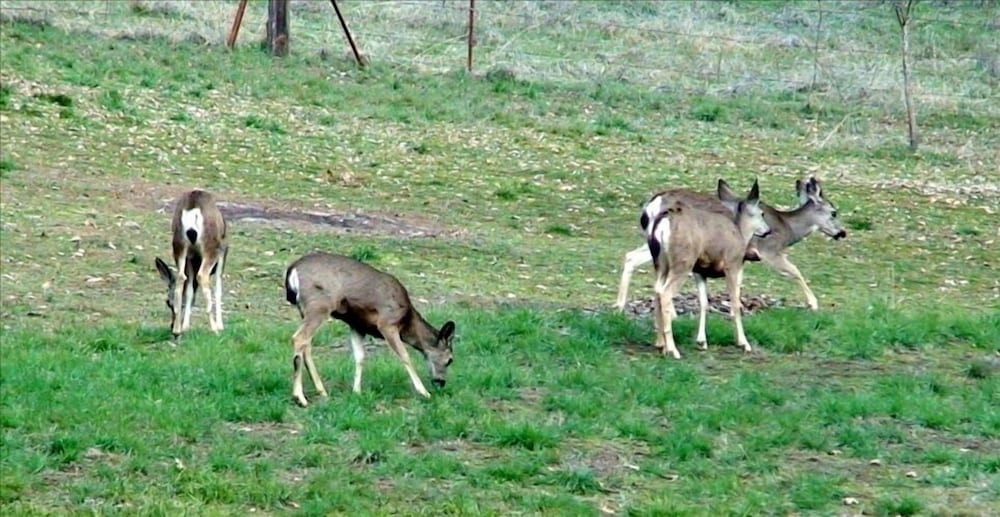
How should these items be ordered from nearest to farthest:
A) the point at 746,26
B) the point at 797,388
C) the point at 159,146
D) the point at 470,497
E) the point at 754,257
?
the point at 470,497
the point at 797,388
the point at 754,257
the point at 159,146
the point at 746,26

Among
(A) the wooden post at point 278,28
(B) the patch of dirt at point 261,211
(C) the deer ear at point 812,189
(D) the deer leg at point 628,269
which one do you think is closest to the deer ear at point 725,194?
(D) the deer leg at point 628,269

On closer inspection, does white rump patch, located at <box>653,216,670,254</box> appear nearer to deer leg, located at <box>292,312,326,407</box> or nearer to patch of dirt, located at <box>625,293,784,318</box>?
patch of dirt, located at <box>625,293,784,318</box>

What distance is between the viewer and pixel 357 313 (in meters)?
10.6

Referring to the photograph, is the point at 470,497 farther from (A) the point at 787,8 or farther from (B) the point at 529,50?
(A) the point at 787,8

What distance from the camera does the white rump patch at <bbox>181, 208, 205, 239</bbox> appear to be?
12.7m

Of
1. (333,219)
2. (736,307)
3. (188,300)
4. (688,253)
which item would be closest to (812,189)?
(736,307)

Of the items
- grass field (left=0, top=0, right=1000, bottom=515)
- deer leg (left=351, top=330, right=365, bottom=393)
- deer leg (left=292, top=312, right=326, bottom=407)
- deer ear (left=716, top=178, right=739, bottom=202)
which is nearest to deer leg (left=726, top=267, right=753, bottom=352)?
grass field (left=0, top=0, right=1000, bottom=515)

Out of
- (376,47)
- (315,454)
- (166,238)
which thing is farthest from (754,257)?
(376,47)

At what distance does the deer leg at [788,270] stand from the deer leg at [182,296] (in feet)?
16.8

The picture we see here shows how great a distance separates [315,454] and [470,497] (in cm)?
99

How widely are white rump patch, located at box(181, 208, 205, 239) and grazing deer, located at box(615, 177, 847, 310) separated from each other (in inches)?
132

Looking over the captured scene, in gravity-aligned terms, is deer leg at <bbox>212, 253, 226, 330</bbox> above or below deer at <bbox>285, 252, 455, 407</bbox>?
below

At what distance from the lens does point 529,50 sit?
31375 millimetres

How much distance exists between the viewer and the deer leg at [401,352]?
10.5 metres
